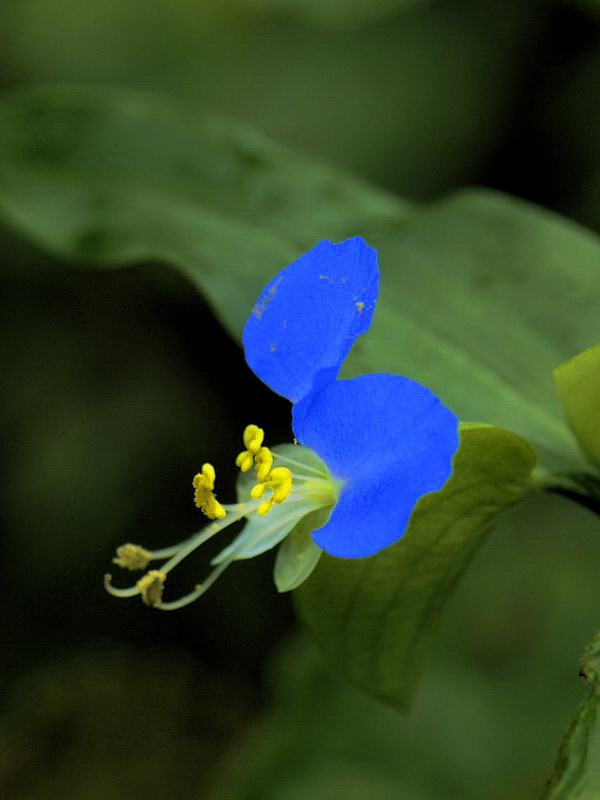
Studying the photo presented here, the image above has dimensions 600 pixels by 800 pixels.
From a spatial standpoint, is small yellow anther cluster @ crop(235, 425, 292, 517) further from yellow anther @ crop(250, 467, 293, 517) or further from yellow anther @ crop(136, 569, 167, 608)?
yellow anther @ crop(136, 569, 167, 608)

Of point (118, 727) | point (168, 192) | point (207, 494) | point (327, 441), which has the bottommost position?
point (118, 727)

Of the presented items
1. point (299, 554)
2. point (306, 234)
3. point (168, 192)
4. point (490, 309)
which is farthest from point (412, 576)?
point (168, 192)

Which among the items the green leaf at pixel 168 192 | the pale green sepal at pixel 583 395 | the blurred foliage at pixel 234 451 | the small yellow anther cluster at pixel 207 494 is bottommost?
the blurred foliage at pixel 234 451

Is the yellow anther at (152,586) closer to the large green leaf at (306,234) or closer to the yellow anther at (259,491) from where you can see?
the yellow anther at (259,491)

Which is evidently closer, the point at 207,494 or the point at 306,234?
the point at 207,494

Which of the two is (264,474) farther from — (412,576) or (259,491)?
(412,576)

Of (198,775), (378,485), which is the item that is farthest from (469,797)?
(378,485)

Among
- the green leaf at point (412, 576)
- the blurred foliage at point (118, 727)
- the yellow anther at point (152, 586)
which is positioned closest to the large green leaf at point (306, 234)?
the green leaf at point (412, 576)

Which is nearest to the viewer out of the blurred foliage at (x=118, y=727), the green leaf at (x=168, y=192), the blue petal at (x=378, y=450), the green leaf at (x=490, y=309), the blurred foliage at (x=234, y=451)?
the blue petal at (x=378, y=450)
